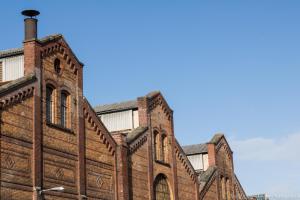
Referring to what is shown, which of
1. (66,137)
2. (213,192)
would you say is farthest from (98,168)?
(213,192)

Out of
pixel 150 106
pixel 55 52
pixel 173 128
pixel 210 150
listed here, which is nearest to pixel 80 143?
pixel 55 52

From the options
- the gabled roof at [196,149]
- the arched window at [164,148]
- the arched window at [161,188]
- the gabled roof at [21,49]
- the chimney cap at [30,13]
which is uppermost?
the chimney cap at [30,13]

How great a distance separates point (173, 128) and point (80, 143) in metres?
13.1

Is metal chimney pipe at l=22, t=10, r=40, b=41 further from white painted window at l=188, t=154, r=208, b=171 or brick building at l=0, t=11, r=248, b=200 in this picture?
white painted window at l=188, t=154, r=208, b=171

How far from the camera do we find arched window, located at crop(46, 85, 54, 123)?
3068 cm

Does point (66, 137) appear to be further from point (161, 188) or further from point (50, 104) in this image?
point (161, 188)

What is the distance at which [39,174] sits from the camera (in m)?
28.5

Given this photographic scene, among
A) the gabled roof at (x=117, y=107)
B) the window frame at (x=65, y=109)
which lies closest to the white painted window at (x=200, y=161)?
the gabled roof at (x=117, y=107)

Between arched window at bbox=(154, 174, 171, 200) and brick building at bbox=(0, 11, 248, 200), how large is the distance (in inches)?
2.8

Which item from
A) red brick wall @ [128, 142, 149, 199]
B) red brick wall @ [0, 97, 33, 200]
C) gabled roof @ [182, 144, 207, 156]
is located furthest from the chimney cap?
gabled roof @ [182, 144, 207, 156]

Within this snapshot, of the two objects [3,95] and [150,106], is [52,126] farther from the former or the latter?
[150,106]

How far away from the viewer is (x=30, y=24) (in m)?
31.2

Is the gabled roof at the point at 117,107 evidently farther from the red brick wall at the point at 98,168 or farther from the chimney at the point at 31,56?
the chimney at the point at 31,56

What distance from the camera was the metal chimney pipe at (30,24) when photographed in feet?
102
